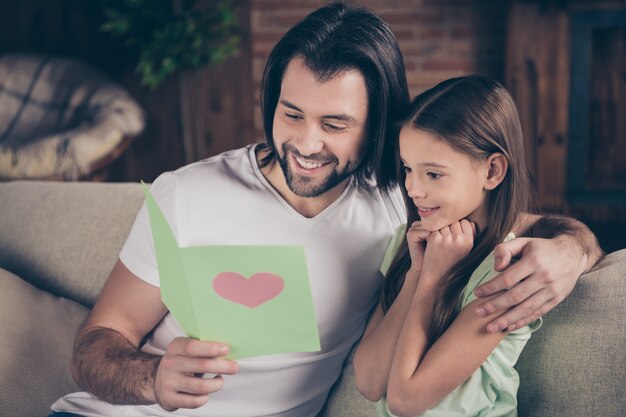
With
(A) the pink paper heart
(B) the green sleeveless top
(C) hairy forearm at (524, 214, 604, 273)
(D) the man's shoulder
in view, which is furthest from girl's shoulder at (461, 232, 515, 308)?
(D) the man's shoulder

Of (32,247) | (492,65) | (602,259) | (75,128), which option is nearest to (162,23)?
(75,128)

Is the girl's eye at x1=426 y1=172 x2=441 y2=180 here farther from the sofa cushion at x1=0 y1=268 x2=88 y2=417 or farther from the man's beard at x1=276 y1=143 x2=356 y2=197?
the sofa cushion at x1=0 y1=268 x2=88 y2=417

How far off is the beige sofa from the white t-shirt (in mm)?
96

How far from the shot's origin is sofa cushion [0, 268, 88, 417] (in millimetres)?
1447

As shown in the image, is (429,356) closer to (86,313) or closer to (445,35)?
(86,313)

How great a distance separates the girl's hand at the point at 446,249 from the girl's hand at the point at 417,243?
0.03 metres

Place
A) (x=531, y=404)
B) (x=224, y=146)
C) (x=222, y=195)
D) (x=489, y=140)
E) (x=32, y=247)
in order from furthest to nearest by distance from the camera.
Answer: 1. (x=224, y=146)
2. (x=32, y=247)
3. (x=222, y=195)
4. (x=531, y=404)
5. (x=489, y=140)

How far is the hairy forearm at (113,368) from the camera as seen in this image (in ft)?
4.12

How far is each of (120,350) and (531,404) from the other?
2.25 ft

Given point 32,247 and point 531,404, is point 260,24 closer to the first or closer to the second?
point 32,247

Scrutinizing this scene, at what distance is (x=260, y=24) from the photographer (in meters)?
3.79

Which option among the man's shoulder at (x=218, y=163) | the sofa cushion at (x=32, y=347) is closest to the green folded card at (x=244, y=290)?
the man's shoulder at (x=218, y=163)

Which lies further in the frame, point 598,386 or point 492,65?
point 492,65

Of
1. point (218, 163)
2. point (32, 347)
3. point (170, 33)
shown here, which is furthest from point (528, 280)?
point (170, 33)
